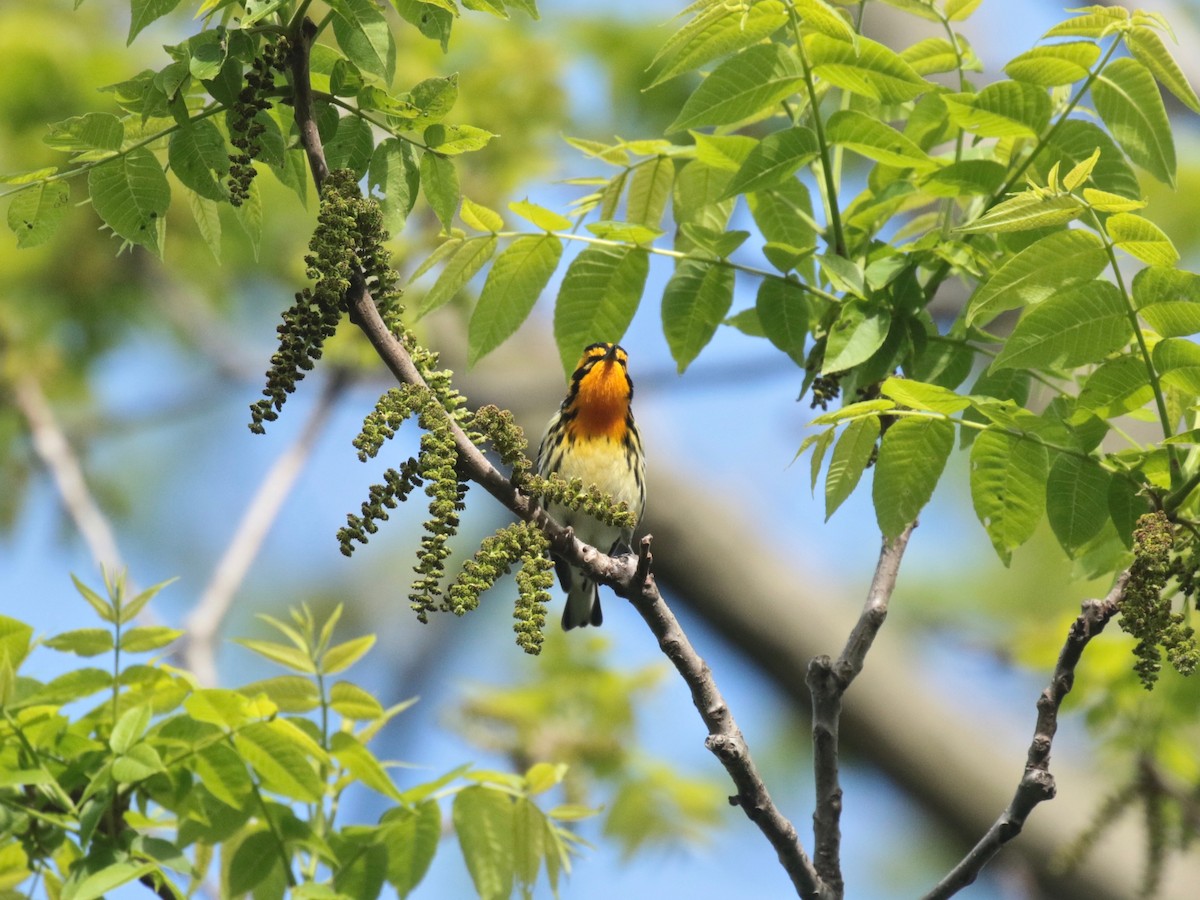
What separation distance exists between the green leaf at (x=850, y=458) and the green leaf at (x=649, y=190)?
1128 millimetres

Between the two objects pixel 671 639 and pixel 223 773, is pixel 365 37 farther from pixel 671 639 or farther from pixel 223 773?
pixel 223 773

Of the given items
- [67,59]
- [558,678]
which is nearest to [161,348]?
[67,59]

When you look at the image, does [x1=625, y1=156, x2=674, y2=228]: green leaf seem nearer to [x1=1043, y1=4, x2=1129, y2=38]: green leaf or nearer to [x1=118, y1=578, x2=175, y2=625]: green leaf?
[x1=1043, y1=4, x2=1129, y2=38]: green leaf

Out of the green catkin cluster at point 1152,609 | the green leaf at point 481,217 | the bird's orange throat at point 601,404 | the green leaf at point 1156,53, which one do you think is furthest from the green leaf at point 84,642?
the bird's orange throat at point 601,404

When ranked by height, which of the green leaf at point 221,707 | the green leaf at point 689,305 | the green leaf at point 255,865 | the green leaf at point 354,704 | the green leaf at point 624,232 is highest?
the green leaf at point 624,232

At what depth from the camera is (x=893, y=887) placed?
552 inches

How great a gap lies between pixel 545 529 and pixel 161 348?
10.7 meters

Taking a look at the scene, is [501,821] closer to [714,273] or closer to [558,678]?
[714,273]

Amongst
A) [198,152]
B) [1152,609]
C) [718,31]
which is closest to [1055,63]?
[718,31]

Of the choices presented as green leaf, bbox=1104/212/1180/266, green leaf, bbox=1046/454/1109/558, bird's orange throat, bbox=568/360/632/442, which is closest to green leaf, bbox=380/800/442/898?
green leaf, bbox=1046/454/1109/558

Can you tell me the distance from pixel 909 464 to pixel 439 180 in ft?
4.35

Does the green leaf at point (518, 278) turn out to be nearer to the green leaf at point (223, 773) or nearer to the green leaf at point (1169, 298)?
the green leaf at point (223, 773)

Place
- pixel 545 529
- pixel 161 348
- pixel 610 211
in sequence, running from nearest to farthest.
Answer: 1. pixel 545 529
2. pixel 610 211
3. pixel 161 348

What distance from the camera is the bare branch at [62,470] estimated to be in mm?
7050
